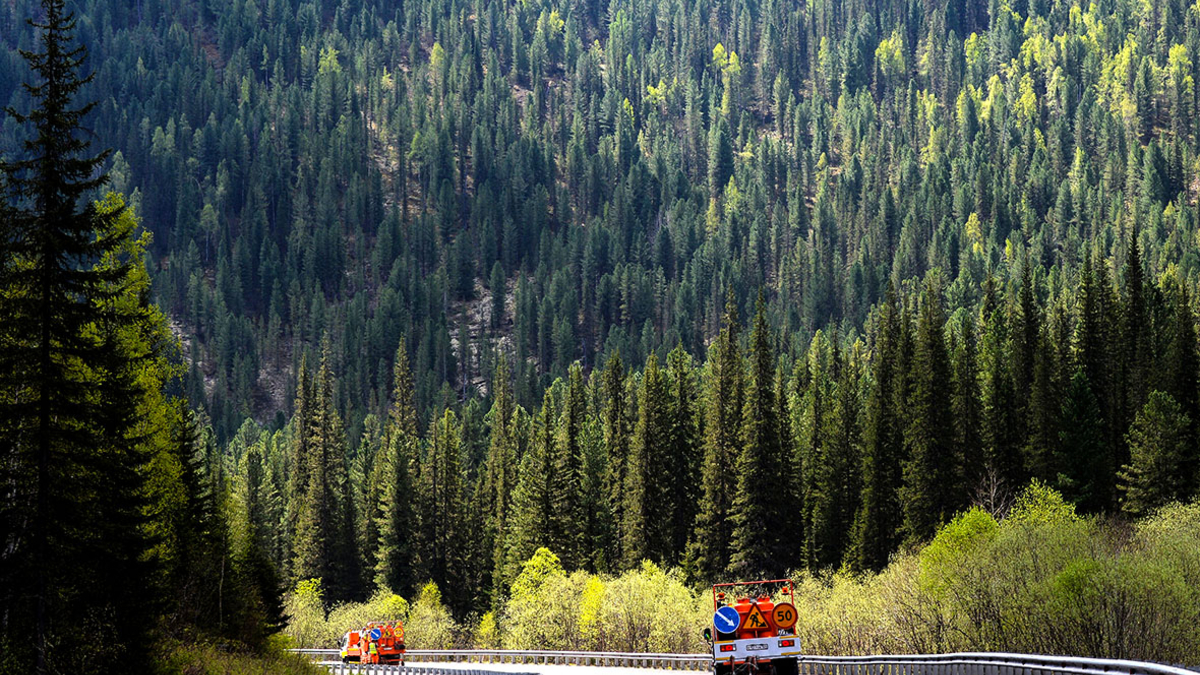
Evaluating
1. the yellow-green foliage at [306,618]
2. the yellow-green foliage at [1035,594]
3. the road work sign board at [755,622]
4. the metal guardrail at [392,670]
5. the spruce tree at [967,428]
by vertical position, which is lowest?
the yellow-green foliage at [306,618]

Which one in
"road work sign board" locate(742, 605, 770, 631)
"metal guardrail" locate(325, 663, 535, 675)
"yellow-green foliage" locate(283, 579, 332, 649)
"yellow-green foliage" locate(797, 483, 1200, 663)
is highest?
"road work sign board" locate(742, 605, 770, 631)

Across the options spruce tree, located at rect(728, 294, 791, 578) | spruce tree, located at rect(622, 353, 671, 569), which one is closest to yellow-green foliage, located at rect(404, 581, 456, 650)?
spruce tree, located at rect(622, 353, 671, 569)

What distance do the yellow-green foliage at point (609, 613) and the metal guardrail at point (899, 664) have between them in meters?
6.85

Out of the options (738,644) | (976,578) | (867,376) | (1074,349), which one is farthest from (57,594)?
(867,376)

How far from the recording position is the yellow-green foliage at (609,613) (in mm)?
74062

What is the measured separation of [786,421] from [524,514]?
22976mm

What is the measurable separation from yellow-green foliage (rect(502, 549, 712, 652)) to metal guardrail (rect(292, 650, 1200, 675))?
685 cm

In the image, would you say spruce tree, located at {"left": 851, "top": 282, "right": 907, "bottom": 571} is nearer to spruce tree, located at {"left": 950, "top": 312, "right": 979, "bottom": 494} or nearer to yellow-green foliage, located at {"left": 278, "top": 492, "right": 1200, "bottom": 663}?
spruce tree, located at {"left": 950, "top": 312, "right": 979, "bottom": 494}

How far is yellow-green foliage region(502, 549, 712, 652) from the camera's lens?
74.1 metres

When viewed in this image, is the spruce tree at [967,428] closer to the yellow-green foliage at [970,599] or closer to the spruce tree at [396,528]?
the yellow-green foliage at [970,599]

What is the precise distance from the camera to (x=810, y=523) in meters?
95.9

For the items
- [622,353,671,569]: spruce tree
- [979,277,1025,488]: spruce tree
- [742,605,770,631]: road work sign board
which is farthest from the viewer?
→ [622,353,671,569]: spruce tree

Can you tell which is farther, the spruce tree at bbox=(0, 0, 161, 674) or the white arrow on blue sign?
the white arrow on blue sign

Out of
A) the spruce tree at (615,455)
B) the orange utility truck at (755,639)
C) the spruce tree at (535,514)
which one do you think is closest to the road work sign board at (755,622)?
the orange utility truck at (755,639)
